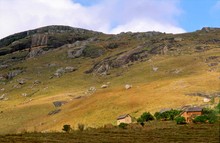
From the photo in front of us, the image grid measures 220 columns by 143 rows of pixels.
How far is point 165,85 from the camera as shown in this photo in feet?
338

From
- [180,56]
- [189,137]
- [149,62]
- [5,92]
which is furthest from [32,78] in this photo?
[189,137]

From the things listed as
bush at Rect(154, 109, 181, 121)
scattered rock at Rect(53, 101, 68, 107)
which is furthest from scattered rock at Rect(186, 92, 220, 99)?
scattered rock at Rect(53, 101, 68, 107)

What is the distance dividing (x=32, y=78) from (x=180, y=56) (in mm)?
70463

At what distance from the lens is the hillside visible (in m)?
87.9

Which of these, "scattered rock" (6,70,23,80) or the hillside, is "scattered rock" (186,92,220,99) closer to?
the hillside

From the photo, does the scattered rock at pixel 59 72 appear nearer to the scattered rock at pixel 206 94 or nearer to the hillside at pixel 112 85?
the hillside at pixel 112 85

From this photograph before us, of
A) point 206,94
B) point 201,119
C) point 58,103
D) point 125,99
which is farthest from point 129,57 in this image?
point 201,119

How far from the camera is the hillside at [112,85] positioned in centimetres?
8794

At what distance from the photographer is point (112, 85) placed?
137m

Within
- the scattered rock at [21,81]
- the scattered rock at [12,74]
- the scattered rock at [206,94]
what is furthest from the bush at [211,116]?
the scattered rock at [12,74]

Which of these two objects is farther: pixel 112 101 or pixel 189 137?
pixel 112 101

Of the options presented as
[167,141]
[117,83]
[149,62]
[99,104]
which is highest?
[149,62]

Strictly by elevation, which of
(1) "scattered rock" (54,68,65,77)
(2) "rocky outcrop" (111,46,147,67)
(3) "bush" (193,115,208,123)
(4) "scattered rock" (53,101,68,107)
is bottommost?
(3) "bush" (193,115,208,123)

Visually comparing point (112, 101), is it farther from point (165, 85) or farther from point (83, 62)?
point (83, 62)
